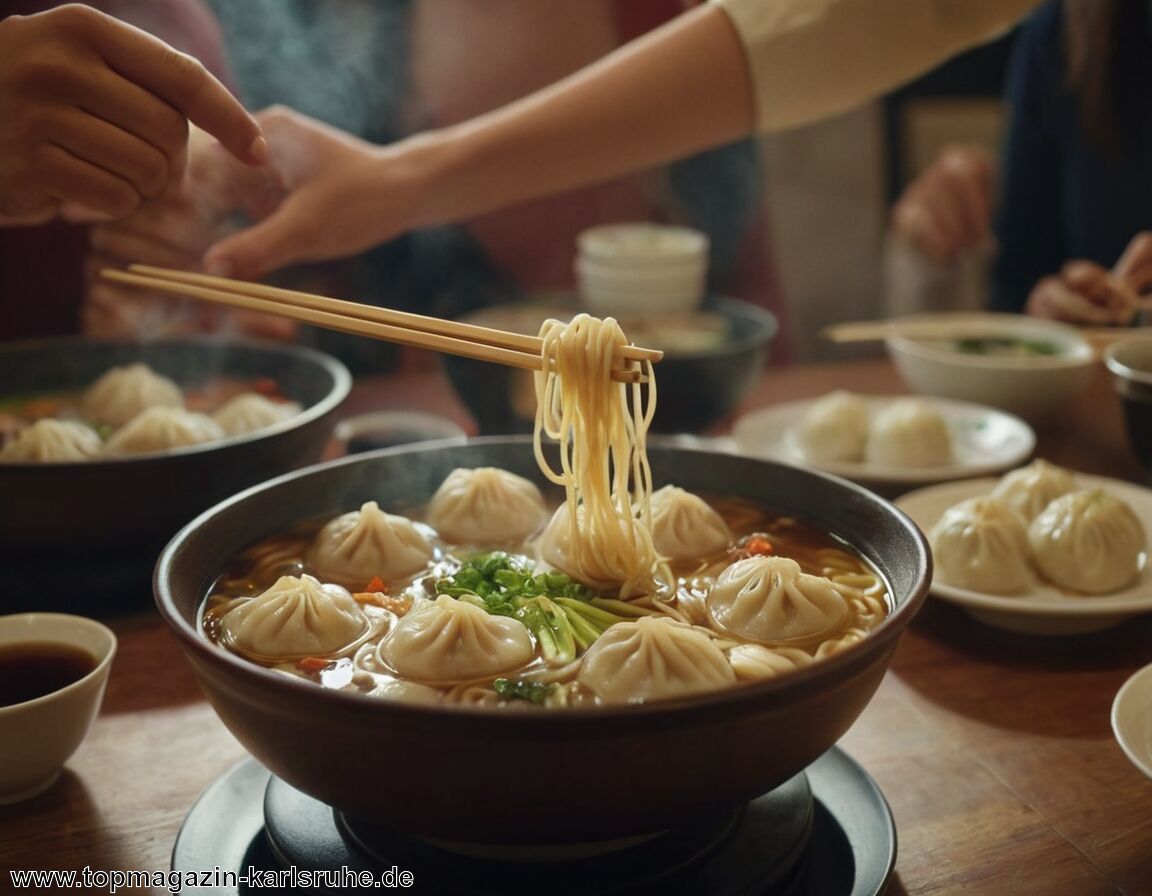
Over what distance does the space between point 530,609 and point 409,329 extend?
45 centimetres

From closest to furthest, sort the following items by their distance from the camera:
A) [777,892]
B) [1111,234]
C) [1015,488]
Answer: [777,892] < [1015,488] < [1111,234]

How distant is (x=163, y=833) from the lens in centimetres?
150

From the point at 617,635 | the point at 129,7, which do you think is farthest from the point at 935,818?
the point at 129,7

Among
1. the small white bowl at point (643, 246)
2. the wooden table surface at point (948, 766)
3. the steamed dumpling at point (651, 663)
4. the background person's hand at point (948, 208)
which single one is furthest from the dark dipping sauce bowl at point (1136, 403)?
the background person's hand at point (948, 208)

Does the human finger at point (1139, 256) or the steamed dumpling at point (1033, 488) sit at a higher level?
the human finger at point (1139, 256)

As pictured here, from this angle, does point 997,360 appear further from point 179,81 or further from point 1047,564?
point 179,81

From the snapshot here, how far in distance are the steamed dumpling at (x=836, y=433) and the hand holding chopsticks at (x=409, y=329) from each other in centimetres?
125

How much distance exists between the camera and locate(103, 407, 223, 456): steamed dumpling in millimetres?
2283

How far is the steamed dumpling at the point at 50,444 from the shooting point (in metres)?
2.22

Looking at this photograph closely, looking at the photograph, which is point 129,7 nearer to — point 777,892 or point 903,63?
point 903,63

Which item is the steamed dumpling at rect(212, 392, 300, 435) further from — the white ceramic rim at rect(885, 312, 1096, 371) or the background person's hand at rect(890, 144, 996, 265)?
the background person's hand at rect(890, 144, 996, 265)

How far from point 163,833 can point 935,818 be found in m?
1.05

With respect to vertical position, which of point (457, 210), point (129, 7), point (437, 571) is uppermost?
point (129, 7)

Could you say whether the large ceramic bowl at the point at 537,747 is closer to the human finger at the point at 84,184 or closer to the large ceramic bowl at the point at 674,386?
the human finger at the point at 84,184
